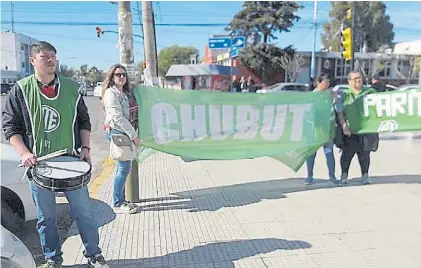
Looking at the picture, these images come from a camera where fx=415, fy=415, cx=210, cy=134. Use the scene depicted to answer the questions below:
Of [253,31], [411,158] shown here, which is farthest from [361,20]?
[411,158]

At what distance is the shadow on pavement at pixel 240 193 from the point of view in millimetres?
5137

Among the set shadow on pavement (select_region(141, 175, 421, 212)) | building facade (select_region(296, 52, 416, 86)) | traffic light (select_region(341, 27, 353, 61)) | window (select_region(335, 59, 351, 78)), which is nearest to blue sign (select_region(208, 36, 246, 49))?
traffic light (select_region(341, 27, 353, 61))

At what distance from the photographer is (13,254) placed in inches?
99.3

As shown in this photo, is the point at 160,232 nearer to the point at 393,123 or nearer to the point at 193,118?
the point at 193,118

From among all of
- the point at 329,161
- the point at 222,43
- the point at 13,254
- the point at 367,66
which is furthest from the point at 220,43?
the point at 367,66

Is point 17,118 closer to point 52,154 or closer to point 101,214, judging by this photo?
point 52,154

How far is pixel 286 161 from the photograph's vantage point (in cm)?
606

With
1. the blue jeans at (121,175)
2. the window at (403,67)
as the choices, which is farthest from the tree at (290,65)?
the blue jeans at (121,175)

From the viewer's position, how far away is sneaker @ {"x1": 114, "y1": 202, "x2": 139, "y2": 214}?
15.7 feet

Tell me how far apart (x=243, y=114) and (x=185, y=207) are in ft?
5.33

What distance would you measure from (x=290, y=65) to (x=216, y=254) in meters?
41.7

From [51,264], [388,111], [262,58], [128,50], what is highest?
[262,58]

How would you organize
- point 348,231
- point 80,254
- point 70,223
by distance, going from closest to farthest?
point 80,254 → point 348,231 → point 70,223

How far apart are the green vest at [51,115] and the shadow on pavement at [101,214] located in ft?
4.70
